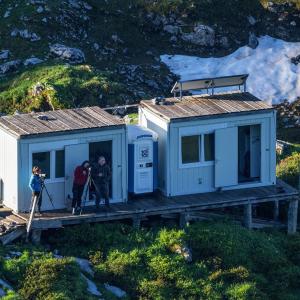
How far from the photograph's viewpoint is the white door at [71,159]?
3581cm

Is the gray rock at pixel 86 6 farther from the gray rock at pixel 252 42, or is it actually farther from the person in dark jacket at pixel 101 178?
the person in dark jacket at pixel 101 178

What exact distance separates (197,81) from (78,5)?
17178 millimetres

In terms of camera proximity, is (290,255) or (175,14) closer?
(290,255)

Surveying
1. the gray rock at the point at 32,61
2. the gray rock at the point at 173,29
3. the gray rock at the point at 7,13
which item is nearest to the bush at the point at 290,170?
the gray rock at the point at 32,61

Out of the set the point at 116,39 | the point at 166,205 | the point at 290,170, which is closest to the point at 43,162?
the point at 166,205

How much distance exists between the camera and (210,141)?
3778 cm

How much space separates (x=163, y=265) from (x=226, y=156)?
4845 millimetres

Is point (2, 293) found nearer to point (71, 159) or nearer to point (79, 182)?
point (79, 182)

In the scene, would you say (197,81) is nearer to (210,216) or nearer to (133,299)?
(210,216)

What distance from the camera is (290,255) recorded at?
3709 cm

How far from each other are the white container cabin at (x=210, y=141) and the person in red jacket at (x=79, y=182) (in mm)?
2807

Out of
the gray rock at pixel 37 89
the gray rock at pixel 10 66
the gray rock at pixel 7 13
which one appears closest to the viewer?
the gray rock at pixel 37 89

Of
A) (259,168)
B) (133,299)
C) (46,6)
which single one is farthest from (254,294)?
(46,6)

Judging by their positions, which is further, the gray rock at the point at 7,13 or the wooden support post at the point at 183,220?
the gray rock at the point at 7,13
